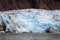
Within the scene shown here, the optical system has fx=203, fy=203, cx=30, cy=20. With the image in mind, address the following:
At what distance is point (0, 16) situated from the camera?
209 centimetres

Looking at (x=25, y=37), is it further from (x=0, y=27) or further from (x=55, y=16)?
(x=55, y=16)

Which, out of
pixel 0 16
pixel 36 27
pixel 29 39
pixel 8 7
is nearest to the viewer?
pixel 29 39

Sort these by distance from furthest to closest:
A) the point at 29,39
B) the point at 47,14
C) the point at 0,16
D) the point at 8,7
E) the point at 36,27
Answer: the point at 8,7
the point at 47,14
the point at 0,16
the point at 36,27
the point at 29,39

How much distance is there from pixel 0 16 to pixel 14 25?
36 cm

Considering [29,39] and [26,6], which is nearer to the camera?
[29,39]

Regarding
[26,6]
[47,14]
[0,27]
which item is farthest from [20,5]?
[0,27]

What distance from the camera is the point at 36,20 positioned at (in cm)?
204

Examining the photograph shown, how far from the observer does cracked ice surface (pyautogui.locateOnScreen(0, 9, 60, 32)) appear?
5.82 feet

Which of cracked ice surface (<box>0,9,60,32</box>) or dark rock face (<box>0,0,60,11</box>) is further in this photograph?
dark rock face (<box>0,0,60,11</box>)

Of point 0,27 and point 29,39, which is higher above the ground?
point 29,39

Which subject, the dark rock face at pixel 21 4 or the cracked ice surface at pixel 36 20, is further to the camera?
the dark rock face at pixel 21 4

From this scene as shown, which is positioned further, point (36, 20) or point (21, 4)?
point (21, 4)

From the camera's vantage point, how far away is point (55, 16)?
2195 mm

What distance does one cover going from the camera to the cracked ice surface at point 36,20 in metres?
1.77
